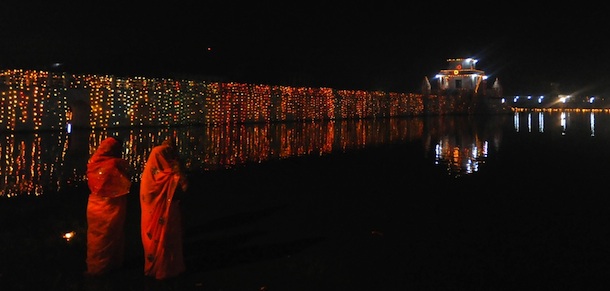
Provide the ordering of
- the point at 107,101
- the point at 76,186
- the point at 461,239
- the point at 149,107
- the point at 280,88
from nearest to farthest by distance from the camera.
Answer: the point at 461,239
the point at 76,186
the point at 107,101
the point at 149,107
the point at 280,88

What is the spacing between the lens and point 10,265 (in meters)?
5.01

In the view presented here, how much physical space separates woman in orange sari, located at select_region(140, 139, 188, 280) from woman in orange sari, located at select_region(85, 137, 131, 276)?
11.0 inches

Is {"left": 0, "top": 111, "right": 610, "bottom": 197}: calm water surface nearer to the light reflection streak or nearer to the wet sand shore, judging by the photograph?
the light reflection streak

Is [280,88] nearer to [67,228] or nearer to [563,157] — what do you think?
[563,157]

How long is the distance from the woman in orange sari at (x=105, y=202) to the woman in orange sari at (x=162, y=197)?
0.91 feet

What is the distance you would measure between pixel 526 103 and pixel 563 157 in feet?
252

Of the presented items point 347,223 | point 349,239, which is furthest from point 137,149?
point 349,239

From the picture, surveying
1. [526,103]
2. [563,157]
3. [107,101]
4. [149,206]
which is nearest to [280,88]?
[107,101]

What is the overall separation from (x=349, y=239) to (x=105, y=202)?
9.37 feet

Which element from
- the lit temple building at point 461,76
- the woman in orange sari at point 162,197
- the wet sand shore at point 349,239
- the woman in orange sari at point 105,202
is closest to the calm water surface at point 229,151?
the wet sand shore at point 349,239

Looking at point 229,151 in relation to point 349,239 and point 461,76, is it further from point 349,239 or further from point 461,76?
point 461,76

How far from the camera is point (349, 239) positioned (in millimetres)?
6152

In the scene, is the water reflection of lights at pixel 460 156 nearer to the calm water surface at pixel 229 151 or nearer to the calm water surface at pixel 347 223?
the calm water surface at pixel 229 151

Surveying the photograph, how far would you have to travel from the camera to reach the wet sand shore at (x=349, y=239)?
4.75m
